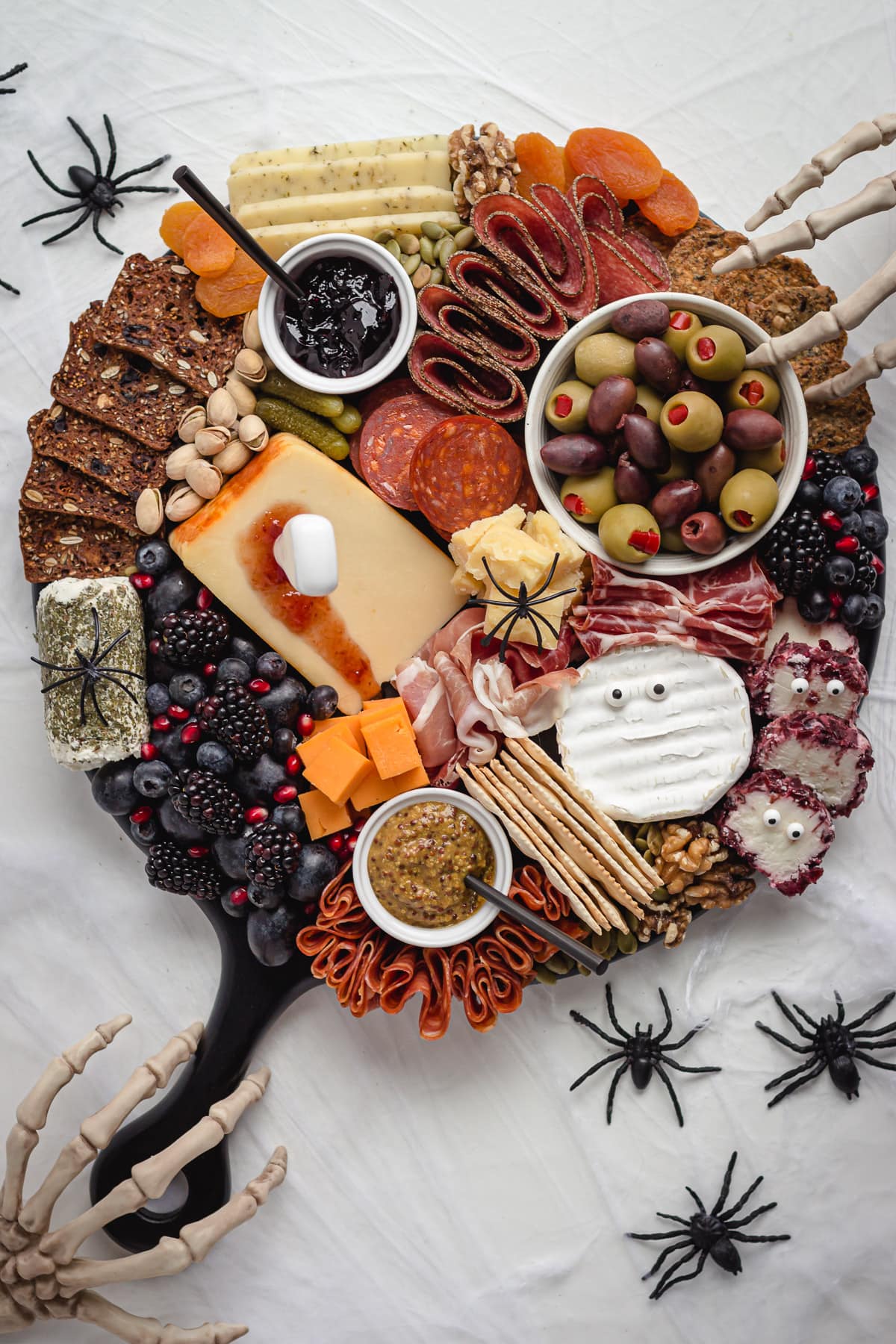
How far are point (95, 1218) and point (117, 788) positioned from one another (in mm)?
683

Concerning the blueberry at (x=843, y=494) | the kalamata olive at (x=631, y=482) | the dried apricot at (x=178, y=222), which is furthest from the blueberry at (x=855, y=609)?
the dried apricot at (x=178, y=222)

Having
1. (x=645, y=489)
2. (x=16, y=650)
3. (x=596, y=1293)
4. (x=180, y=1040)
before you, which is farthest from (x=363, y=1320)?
(x=645, y=489)

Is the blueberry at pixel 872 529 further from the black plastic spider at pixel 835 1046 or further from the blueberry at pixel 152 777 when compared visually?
the blueberry at pixel 152 777

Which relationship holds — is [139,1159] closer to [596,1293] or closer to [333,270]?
[596,1293]

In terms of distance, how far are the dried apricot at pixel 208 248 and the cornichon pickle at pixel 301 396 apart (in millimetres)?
→ 181

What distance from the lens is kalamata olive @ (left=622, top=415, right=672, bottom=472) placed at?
1.42 meters

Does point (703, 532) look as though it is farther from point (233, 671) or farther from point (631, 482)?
point (233, 671)

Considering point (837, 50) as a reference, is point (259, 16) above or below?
below

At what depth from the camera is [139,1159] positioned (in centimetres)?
168

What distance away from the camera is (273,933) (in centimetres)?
153

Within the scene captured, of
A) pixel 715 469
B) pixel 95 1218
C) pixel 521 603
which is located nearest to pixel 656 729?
pixel 521 603

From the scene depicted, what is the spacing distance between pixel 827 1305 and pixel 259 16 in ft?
8.48

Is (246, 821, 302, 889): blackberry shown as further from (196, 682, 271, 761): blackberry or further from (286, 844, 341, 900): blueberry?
(196, 682, 271, 761): blackberry

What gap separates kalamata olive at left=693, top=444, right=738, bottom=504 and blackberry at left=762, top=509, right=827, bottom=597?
119mm
